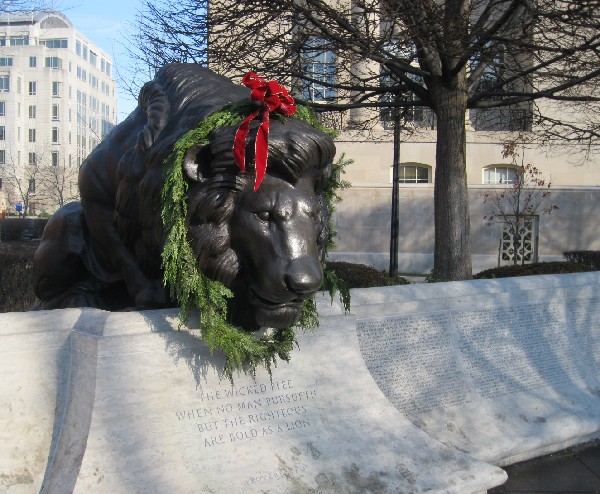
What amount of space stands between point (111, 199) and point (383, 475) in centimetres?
216

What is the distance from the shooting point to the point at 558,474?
13.5ft

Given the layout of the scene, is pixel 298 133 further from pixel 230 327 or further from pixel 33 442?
pixel 33 442

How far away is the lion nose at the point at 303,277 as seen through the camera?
2.64m

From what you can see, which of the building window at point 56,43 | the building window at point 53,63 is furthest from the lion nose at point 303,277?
the building window at point 56,43

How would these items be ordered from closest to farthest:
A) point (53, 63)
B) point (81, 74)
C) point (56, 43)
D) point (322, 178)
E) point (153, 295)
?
point (322, 178) → point (153, 295) → point (53, 63) → point (56, 43) → point (81, 74)

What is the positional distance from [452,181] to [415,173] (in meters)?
14.1

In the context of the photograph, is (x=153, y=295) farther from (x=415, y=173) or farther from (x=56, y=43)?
(x=56, y=43)

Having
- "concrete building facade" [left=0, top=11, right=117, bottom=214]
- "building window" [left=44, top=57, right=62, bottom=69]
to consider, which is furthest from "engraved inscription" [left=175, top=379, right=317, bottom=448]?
"building window" [left=44, top=57, right=62, bottom=69]

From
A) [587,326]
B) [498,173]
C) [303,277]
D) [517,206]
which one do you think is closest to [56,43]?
[498,173]

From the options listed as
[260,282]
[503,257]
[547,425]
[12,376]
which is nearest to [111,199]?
[12,376]

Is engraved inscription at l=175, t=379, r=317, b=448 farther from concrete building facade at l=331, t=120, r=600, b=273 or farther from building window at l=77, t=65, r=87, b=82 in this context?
building window at l=77, t=65, r=87, b=82

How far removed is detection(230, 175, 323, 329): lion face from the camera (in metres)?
2.69

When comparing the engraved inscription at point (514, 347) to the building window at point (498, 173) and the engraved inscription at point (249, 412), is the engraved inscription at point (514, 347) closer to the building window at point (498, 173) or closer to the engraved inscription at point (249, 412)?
the engraved inscription at point (249, 412)

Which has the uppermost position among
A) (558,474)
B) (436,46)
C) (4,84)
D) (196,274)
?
(4,84)
